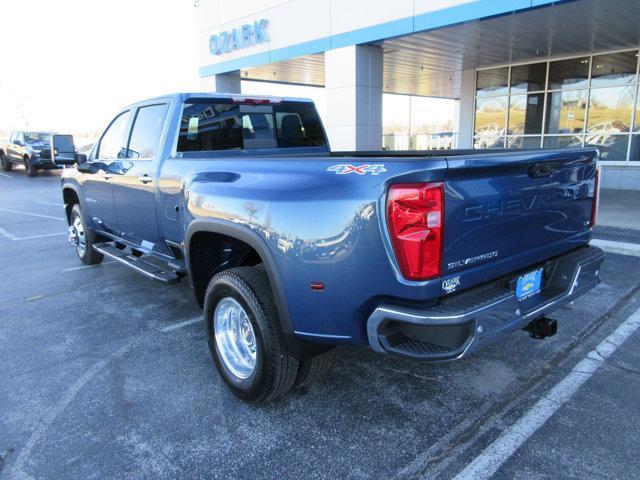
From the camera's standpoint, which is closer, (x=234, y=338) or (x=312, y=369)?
(x=312, y=369)

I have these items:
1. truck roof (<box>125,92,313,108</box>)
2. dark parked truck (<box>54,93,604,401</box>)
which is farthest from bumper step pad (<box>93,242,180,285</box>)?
truck roof (<box>125,92,313,108</box>)

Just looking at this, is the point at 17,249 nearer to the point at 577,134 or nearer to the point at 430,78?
the point at 577,134

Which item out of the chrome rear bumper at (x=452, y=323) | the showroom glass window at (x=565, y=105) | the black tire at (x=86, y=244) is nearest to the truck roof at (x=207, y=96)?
the black tire at (x=86, y=244)

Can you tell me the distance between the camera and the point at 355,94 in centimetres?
1130

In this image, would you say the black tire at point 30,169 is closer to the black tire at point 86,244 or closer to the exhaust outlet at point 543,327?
the black tire at point 86,244

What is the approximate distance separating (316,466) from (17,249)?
24.4 ft

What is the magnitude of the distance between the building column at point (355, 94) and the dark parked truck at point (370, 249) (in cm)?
785

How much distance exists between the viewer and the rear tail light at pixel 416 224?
2.17 metres

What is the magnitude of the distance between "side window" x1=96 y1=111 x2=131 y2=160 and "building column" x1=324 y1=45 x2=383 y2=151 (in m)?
6.89

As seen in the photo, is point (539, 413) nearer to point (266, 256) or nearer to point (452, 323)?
point (452, 323)

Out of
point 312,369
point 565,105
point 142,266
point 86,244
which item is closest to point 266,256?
point 312,369

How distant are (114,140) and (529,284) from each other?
458 centimetres

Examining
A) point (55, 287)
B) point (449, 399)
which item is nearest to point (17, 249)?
point (55, 287)

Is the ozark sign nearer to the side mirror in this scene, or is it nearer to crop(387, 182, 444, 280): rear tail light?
the side mirror
